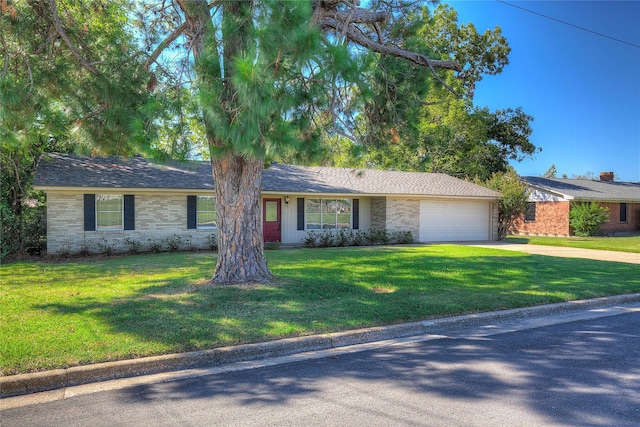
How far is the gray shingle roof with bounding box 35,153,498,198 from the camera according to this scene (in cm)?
1612

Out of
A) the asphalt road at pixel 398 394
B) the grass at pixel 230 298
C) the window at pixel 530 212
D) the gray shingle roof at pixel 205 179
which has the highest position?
the gray shingle roof at pixel 205 179

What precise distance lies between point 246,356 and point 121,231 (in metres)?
12.6

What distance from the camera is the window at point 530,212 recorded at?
29706mm

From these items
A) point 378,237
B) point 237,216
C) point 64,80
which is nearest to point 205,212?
point 378,237

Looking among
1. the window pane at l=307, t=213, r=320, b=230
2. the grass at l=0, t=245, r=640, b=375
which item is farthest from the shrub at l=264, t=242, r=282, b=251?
the grass at l=0, t=245, r=640, b=375

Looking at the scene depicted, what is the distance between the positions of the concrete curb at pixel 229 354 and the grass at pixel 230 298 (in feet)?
0.57

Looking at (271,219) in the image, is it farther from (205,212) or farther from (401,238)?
(401,238)

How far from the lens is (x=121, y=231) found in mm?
16500

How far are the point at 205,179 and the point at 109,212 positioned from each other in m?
3.88

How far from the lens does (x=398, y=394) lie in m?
4.36

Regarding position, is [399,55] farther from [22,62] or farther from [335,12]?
[22,62]

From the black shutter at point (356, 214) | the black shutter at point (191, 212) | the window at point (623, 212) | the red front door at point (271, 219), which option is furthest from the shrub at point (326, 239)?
the window at point (623, 212)

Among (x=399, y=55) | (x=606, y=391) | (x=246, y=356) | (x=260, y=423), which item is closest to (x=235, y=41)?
(x=399, y=55)

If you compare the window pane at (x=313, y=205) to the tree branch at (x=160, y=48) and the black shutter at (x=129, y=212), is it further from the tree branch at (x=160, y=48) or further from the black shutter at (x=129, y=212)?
the tree branch at (x=160, y=48)
